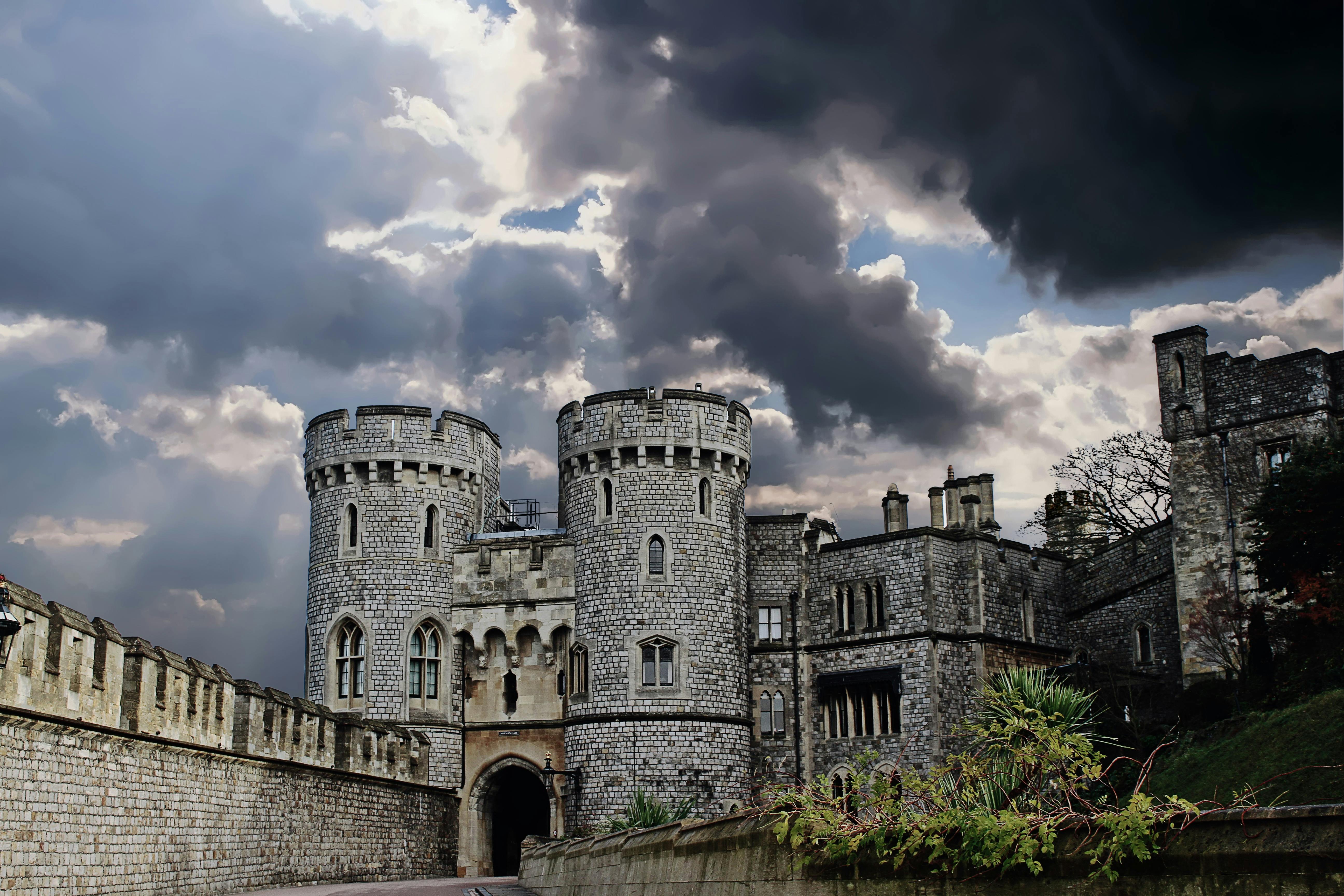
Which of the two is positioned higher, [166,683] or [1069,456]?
[1069,456]

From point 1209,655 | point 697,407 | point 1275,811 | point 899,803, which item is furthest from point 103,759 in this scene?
point 1209,655

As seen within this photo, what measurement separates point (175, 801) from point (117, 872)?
207 centimetres

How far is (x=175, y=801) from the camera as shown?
2070 centimetres

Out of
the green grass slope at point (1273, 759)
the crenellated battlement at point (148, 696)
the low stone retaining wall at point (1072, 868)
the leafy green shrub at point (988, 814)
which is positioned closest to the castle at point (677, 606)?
the crenellated battlement at point (148, 696)

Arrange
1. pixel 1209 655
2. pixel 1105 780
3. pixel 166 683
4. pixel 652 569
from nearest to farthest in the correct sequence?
pixel 1105 780 → pixel 166 683 → pixel 1209 655 → pixel 652 569

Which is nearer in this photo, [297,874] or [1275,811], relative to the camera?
[1275,811]

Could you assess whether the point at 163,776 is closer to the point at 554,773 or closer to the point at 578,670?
the point at 554,773

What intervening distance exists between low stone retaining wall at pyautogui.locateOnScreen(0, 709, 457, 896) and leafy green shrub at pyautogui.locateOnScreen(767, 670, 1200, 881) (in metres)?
11.4

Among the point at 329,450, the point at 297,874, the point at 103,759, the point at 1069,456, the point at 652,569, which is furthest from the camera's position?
the point at 1069,456

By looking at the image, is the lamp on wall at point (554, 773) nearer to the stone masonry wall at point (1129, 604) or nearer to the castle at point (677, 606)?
the castle at point (677, 606)

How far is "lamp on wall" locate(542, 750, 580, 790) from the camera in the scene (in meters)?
33.5

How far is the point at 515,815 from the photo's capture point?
3831cm

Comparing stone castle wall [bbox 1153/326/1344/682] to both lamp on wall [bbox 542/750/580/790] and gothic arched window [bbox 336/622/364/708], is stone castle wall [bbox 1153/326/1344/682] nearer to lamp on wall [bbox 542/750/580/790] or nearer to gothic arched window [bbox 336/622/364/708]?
lamp on wall [bbox 542/750/580/790]

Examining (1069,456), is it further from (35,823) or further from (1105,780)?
(1105,780)
